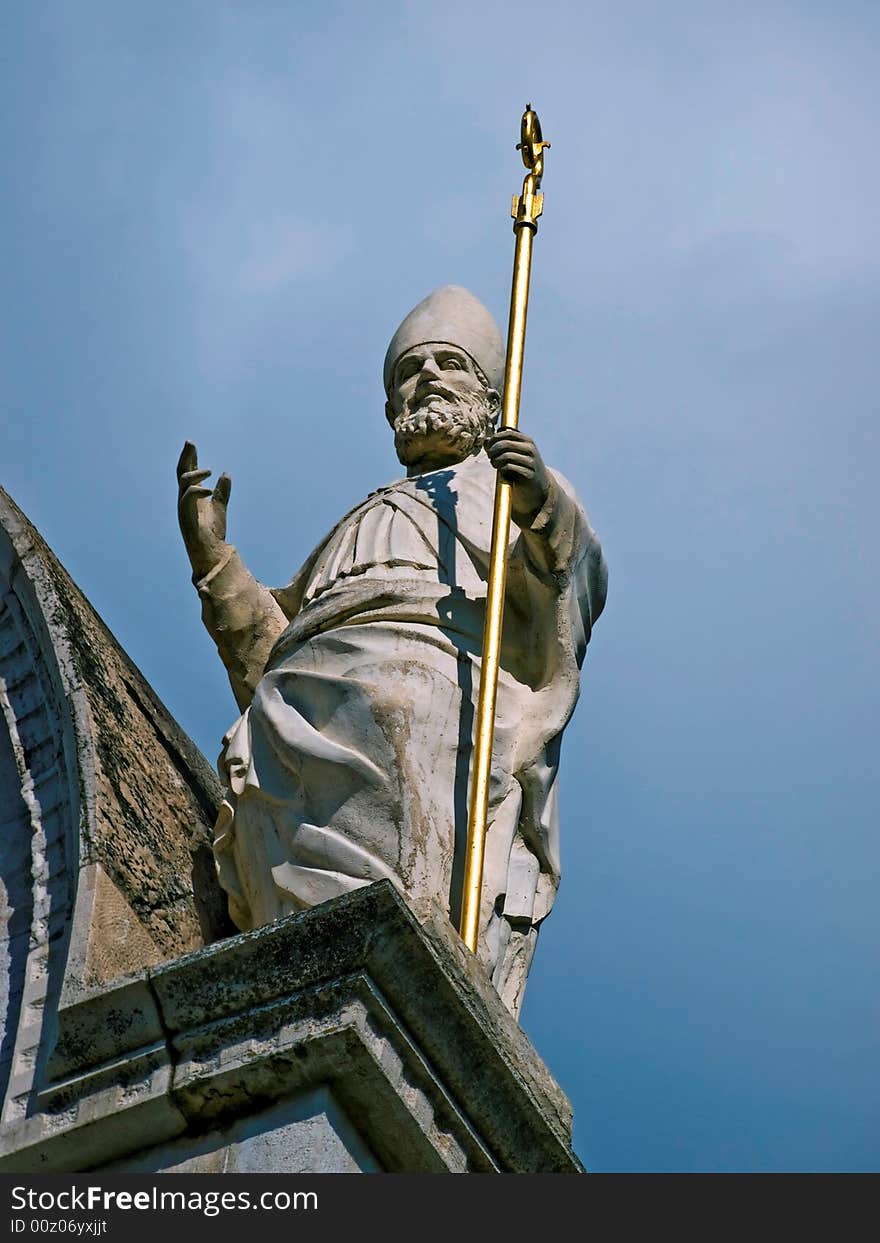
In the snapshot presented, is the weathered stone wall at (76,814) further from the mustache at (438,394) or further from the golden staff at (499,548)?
the mustache at (438,394)

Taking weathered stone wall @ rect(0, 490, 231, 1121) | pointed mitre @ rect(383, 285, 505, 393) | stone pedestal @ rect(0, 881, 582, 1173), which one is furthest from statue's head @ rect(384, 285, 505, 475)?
stone pedestal @ rect(0, 881, 582, 1173)

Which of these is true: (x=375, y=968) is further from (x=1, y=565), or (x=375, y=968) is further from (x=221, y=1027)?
(x=1, y=565)

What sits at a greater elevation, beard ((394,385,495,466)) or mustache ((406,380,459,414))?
mustache ((406,380,459,414))

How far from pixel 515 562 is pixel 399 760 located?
1.18 metres

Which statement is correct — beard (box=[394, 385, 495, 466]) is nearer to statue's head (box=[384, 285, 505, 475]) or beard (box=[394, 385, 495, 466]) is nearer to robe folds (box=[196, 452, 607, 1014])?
statue's head (box=[384, 285, 505, 475])

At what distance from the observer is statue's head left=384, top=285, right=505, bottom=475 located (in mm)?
10773

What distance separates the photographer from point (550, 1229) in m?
7.35

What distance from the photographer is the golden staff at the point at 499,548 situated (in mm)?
8617

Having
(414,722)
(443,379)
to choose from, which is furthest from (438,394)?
(414,722)

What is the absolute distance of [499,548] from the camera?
371 inches

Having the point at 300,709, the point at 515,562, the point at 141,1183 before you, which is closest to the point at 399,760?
the point at 300,709

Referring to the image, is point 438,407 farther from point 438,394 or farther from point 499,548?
point 499,548

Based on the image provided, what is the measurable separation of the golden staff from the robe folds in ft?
0.50

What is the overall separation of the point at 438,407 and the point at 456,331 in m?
0.39
